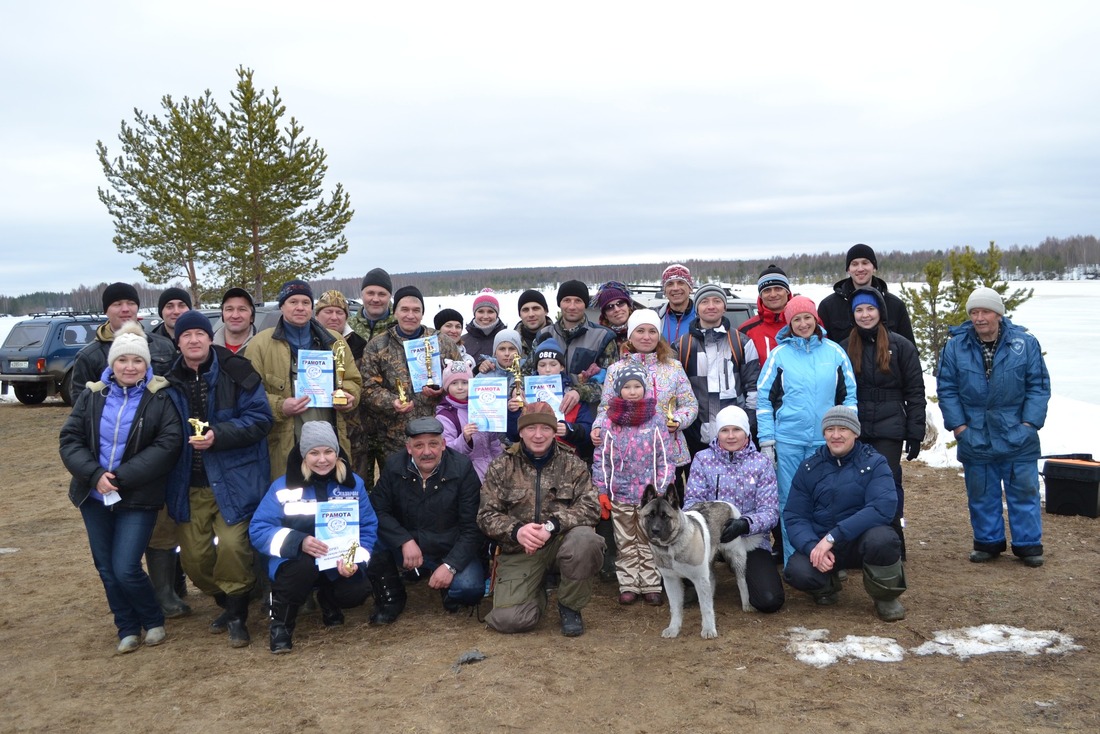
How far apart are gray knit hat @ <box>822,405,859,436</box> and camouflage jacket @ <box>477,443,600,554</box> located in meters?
1.74

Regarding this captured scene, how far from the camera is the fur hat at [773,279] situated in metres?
6.34

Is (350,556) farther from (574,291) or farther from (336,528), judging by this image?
(574,291)

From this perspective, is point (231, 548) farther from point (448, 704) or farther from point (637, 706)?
point (637, 706)

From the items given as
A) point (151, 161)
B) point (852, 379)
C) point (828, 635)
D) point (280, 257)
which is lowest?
point (828, 635)

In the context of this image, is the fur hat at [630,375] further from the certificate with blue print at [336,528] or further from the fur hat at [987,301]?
the fur hat at [987,301]

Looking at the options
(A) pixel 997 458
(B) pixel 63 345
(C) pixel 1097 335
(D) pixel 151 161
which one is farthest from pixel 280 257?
(C) pixel 1097 335

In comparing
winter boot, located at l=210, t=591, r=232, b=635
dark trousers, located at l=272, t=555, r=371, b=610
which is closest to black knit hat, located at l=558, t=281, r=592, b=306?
dark trousers, located at l=272, t=555, r=371, b=610

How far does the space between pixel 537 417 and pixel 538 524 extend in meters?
0.74

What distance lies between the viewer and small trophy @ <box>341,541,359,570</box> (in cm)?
514

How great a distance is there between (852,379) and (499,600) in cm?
306

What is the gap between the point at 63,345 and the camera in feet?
63.6

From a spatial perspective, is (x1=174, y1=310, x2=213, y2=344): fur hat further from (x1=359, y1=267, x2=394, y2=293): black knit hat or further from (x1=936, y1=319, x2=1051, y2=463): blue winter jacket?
(x1=936, y1=319, x2=1051, y2=463): blue winter jacket

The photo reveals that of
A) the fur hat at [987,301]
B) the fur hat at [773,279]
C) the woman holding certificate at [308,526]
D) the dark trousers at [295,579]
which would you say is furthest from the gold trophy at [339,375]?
the fur hat at [987,301]

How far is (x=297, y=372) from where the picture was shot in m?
5.65
